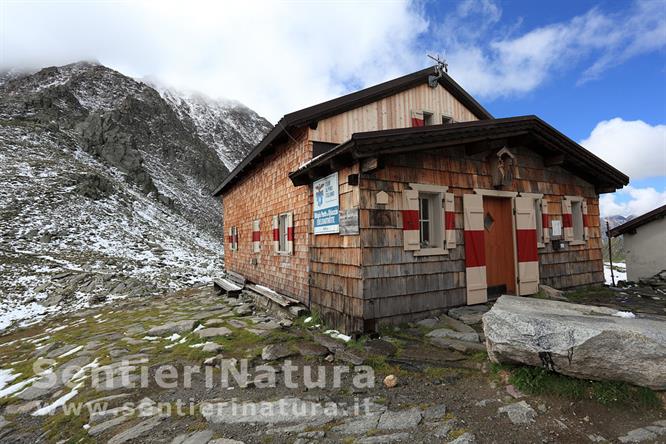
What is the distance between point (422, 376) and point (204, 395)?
9.29ft

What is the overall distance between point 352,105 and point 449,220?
161 inches

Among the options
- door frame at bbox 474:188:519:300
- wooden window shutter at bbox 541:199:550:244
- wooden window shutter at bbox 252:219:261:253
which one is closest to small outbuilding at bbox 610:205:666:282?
wooden window shutter at bbox 541:199:550:244

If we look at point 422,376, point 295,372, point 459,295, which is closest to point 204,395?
point 295,372

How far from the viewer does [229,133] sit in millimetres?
74125

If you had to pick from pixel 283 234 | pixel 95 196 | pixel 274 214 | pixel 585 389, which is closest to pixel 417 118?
pixel 274 214

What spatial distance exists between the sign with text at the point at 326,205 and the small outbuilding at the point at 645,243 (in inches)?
371

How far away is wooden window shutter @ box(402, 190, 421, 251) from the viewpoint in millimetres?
6566

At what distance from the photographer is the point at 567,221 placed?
9.18 meters

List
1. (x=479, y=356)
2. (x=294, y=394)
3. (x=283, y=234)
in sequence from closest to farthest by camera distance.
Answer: (x=294, y=394) → (x=479, y=356) → (x=283, y=234)

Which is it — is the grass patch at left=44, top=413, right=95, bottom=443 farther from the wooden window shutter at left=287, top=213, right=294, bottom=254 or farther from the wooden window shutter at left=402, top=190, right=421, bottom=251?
the wooden window shutter at left=287, top=213, right=294, bottom=254

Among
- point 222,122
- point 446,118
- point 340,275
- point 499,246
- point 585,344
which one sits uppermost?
point 222,122

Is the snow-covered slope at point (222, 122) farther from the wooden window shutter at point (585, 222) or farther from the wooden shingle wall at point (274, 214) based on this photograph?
the wooden window shutter at point (585, 222)

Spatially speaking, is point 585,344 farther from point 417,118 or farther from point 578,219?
point 417,118

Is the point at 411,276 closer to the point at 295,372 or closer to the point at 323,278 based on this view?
the point at 323,278
